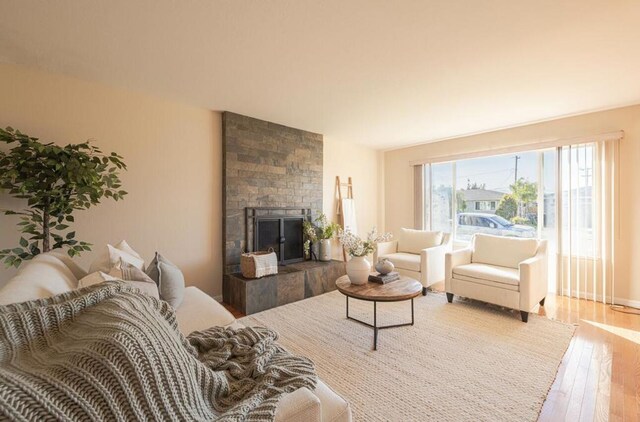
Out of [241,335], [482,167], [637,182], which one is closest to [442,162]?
[482,167]

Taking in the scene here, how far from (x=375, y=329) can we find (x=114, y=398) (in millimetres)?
1979

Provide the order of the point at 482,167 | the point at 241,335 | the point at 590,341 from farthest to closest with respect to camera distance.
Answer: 1. the point at 482,167
2. the point at 590,341
3. the point at 241,335

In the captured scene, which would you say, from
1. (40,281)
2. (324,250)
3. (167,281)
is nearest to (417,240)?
(324,250)

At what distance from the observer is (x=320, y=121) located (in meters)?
3.82

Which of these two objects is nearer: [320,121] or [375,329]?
[375,329]

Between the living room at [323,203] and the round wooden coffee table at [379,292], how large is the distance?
0.12 ft

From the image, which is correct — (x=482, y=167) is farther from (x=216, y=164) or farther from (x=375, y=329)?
(x=216, y=164)

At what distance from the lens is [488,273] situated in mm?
3068

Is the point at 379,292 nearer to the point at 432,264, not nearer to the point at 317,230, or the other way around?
the point at 432,264

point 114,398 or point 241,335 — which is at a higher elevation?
point 114,398

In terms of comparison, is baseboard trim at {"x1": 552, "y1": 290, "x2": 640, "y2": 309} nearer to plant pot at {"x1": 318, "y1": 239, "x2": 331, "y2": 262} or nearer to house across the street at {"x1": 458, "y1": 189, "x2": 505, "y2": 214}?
house across the street at {"x1": 458, "y1": 189, "x2": 505, "y2": 214}

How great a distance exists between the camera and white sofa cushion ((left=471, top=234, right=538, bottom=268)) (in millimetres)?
3234

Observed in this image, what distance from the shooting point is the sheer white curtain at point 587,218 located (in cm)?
334

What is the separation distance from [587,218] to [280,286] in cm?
381
